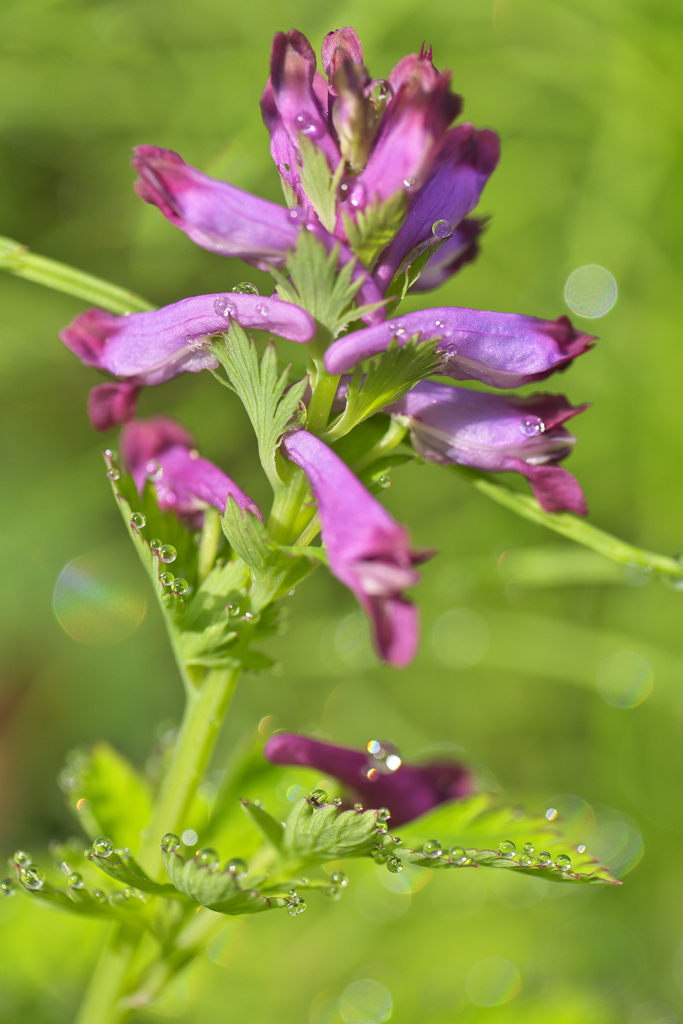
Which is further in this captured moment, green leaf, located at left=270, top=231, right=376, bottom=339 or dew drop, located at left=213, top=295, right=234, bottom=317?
dew drop, located at left=213, top=295, right=234, bottom=317

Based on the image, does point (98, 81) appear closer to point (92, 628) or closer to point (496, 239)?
point (496, 239)

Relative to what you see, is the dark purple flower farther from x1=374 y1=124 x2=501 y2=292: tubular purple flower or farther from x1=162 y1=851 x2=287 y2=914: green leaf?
x1=162 y1=851 x2=287 y2=914: green leaf

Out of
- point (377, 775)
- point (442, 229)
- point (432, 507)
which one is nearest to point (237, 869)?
point (377, 775)

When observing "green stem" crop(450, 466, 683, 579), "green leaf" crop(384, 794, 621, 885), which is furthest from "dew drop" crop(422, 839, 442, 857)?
"green stem" crop(450, 466, 683, 579)

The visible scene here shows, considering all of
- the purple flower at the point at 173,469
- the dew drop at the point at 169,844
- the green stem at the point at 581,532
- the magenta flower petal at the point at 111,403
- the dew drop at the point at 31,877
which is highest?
the magenta flower petal at the point at 111,403

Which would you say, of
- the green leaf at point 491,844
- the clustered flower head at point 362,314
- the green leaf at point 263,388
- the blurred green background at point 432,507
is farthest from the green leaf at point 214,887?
the blurred green background at point 432,507

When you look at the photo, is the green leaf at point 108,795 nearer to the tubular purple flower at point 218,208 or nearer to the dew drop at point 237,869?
the dew drop at point 237,869
